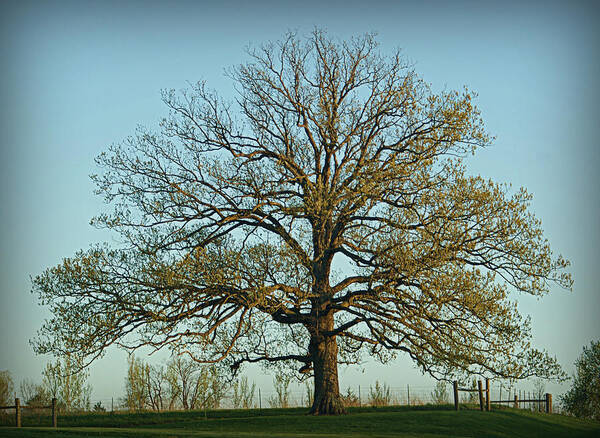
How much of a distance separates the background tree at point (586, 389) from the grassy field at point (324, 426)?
11.9m

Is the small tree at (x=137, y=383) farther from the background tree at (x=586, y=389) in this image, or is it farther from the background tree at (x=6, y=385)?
the background tree at (x=586, y=389)

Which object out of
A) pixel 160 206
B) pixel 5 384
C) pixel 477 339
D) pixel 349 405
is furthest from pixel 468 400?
pixel 5 384

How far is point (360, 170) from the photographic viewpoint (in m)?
24.3

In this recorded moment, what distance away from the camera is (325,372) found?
24203mm

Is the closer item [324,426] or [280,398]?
[324,426]

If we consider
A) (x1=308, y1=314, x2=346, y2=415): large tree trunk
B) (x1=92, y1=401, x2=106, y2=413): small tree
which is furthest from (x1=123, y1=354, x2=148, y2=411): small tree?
(x1=308, y1=314, x2=346, y2=415): large tree trunk

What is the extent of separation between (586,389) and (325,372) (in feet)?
76.9

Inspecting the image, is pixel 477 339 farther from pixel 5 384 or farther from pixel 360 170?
pixel 5 384

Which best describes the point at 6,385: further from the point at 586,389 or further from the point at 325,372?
the point at 586,389

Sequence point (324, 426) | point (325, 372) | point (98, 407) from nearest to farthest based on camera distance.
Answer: point (324, 426)
point (325, 372)
point (98, 407)

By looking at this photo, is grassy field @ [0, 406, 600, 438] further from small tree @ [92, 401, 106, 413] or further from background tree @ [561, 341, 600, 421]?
Result: background tree @ [561, 341, 600, 421]

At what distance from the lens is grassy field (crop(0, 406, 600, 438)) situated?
19594 mm

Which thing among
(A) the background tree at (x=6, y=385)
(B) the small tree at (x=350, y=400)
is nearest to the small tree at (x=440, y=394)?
(B) the small tree at (x=350, y=400)

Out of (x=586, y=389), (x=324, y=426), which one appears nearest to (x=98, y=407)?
(x=324, y=426)
